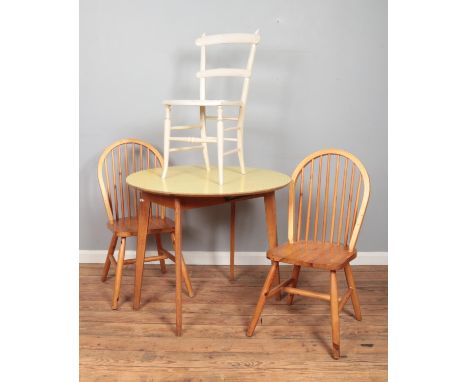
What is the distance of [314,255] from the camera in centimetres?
240

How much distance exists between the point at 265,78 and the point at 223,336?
1.78 m

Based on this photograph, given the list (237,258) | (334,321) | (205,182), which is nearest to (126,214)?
(237,258)

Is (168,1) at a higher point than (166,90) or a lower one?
higher

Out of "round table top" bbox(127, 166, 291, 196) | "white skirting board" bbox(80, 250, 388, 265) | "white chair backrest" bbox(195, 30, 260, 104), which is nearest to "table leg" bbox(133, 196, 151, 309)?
"round table top" bbox(127, 166, 291, 196)

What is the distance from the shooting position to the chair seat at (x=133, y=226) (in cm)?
281

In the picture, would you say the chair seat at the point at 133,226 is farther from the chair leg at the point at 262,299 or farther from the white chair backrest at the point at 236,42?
the white chair backrest at the point at 236,42

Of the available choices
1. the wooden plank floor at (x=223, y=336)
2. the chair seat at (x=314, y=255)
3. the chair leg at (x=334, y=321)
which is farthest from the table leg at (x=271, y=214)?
the chair leg at (x=334, y=321)

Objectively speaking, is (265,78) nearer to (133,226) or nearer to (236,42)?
(236,42)

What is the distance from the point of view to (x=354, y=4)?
334 cm

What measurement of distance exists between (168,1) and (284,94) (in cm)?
99
